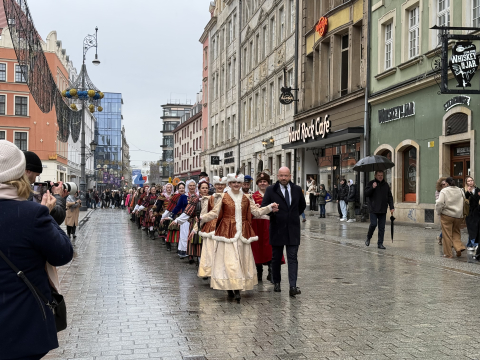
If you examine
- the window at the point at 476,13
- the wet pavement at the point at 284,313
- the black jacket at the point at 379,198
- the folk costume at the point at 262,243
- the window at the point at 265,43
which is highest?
the window at the point at 265,43

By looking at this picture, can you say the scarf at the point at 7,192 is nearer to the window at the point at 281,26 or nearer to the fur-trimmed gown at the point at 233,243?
the fur-trimmed gown at the point at 233,243

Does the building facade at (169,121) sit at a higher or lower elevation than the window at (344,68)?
higher

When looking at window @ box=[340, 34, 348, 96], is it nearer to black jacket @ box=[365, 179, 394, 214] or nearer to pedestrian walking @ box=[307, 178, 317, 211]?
pedestrian walking @ box=[307, 178, 317, 211]

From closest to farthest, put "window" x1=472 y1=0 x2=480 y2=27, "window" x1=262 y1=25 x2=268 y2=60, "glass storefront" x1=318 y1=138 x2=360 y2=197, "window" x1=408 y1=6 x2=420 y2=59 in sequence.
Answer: "window" x1=472 y1=0 x2=480 y2=27, "window" x1=408 y1=6 x2=420 y2=59, "glass storefront" x1=318 y1=138 x2=360 y2=197, "window" x1=262 y1=25 x2=268 y2=60

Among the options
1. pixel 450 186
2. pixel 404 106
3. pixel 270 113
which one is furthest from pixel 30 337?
pixel 270 113

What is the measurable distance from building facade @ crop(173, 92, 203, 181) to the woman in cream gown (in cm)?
6359

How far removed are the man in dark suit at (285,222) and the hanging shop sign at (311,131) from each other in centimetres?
2001

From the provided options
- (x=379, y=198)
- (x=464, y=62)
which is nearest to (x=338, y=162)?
(x=464, y=62)

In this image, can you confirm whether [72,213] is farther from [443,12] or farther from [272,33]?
[272,33]

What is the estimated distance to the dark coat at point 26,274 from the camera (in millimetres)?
2891

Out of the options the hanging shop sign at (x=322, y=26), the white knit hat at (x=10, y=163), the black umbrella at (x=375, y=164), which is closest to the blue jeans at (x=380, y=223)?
the black umbrella at (x=375, y=164)

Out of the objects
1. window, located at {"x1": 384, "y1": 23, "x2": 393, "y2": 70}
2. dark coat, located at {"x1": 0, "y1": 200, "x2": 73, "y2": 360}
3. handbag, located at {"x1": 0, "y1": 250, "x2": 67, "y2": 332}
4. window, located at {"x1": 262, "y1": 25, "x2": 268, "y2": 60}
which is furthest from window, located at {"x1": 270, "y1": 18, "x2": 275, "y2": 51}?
dark coat, located at {"x1": 0, "y1": 200, "x2": 73, "y2": 360}

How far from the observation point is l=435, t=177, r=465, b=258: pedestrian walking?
12.7 metres

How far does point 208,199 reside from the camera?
8.99m
